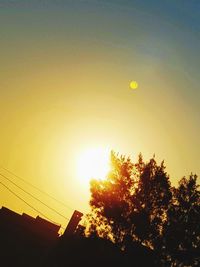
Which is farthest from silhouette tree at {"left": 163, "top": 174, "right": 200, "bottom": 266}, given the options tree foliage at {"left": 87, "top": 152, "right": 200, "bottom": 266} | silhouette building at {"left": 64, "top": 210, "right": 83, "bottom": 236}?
silhouette building at {"left": 64, "top": 210, "right": 83, "bottom": 236}

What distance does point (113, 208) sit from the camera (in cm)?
3600

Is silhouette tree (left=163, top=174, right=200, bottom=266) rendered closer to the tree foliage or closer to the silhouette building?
the tree foliage

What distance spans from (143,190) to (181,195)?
4.23m

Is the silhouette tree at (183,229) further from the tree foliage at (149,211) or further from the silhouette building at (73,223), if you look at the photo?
the silhouette building at (73,223)

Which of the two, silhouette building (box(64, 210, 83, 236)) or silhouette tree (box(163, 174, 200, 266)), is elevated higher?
silhouette tree (box(163, 174, 200, 266))

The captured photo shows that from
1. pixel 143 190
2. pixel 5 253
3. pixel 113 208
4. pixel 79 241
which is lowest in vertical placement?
pixel 5 253

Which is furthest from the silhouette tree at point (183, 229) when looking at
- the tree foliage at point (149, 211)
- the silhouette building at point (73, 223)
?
the silhouette building at point (73, 223)

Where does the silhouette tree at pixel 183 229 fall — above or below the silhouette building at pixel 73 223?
above

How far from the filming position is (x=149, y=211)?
35.2m

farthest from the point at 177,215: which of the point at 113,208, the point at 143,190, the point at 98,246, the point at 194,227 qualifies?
the point at 98,246

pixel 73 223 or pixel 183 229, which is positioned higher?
pixel 183 229

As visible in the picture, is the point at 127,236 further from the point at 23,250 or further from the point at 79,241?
the point at 23,250

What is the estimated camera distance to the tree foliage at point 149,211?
3372 centimetres

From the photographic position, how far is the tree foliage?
33.7m
